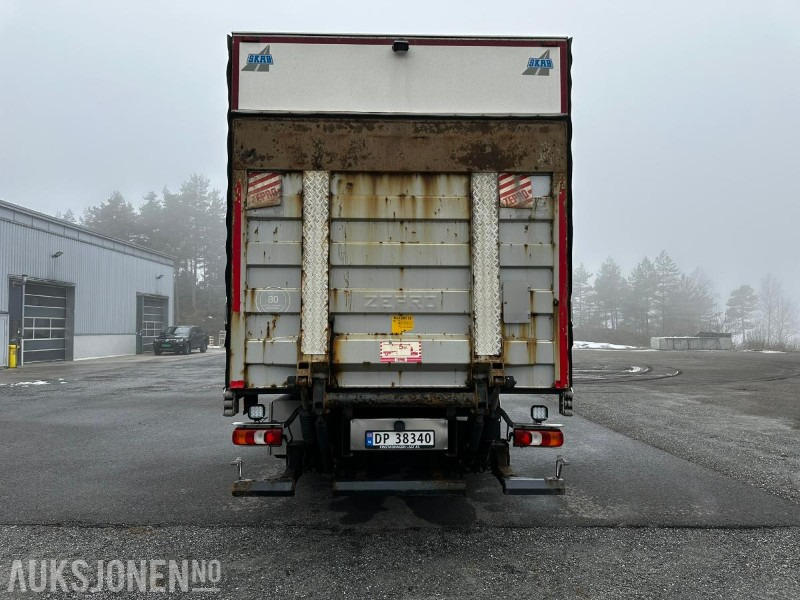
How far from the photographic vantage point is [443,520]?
172 inches

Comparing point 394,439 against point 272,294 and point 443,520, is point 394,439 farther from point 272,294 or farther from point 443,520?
point 272,294

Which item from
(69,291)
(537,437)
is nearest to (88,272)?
(69,291)

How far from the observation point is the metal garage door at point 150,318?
32.7 metres

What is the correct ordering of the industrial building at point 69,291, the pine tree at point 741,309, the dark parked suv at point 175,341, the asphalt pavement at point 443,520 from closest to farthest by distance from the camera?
the asphalt pavement at point 443,520 < the industrial building at point 69,291 < the dark parked suv at point 175,341 < the pine tree at point 741,309

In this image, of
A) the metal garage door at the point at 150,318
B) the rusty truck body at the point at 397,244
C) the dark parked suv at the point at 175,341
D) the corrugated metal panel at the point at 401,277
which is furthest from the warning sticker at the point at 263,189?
the metal garage door at the point at 150,318

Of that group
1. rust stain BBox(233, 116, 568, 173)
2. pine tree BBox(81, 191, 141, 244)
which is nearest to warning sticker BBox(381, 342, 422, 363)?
rust stain BBox(233, 116, 568, 173)

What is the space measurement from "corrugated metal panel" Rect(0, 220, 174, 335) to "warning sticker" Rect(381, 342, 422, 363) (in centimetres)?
2382

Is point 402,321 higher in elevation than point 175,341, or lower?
higher

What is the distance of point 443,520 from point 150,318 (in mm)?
34288

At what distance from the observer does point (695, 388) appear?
46.3 feet

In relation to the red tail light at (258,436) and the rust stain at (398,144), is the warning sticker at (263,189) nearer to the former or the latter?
the rust stain at (398,144)

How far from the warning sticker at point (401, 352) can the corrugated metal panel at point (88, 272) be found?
78.2 feet

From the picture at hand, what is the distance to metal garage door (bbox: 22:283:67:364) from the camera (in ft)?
76.7

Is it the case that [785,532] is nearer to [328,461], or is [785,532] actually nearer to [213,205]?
[328,461]
